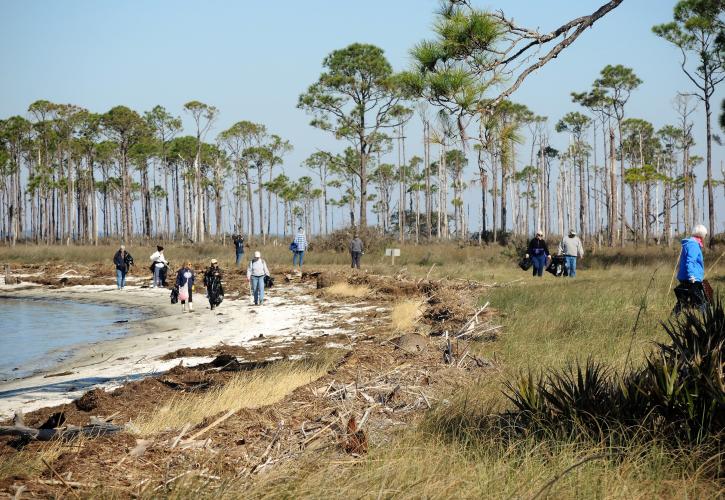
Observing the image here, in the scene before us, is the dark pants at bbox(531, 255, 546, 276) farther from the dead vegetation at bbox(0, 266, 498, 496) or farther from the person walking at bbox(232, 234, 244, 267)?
the person walking at bbox(232, 234, 244, 267)

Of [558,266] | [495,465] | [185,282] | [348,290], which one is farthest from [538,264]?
[495,465]

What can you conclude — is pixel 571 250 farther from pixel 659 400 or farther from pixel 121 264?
pixel 121 264

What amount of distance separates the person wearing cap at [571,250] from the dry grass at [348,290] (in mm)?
6440

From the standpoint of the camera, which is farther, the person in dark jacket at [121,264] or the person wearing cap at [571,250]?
the person in dark jacket at [121,264]

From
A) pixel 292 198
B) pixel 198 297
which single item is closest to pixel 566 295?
pixel 198 297

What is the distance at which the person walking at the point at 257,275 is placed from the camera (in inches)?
918

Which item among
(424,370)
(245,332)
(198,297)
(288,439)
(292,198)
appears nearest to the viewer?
(288,439)

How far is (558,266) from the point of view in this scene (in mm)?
24234

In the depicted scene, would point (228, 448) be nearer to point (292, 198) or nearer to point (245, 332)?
point (245, 332)

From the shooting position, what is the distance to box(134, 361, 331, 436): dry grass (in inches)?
307

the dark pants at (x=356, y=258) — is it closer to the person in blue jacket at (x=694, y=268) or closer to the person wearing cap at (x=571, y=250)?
the person wearing cap at (x=571, y=250)

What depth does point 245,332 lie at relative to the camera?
1866 cm

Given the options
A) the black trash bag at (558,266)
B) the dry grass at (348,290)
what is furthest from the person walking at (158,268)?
the black trash bag at (558,266)

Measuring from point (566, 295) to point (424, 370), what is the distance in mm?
8618
